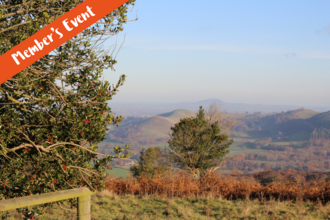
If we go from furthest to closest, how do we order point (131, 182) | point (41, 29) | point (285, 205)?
1. point (131, 182)
2. point (285, 205)
3. point (41, 29)

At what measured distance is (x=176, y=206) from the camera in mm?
10516

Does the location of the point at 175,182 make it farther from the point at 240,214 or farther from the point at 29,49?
the point at 29,49

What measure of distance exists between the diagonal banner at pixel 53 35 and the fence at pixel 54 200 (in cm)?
241

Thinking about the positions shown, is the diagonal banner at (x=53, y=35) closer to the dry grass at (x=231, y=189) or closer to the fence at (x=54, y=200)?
the fence at (x=54, y=200)

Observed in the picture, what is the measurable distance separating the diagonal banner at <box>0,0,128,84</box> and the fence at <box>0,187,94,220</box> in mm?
2409

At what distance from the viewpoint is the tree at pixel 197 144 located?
27641mm

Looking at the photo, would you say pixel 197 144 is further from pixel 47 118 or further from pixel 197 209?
pixel 47 118

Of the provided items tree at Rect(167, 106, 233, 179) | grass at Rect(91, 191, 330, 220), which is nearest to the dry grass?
grass at Rect(91, 191, 330, 220)

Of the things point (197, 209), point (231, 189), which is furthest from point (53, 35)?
point (231, 189)

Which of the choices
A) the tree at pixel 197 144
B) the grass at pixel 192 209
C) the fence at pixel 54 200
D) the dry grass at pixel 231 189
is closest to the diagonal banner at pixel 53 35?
the fence at pixel 54 200

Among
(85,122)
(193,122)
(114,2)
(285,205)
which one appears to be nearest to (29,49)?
(85,122)

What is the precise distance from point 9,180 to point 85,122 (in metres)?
1.85

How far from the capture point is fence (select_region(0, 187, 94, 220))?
384cm

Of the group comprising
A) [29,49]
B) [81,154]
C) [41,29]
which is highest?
[41,29]
